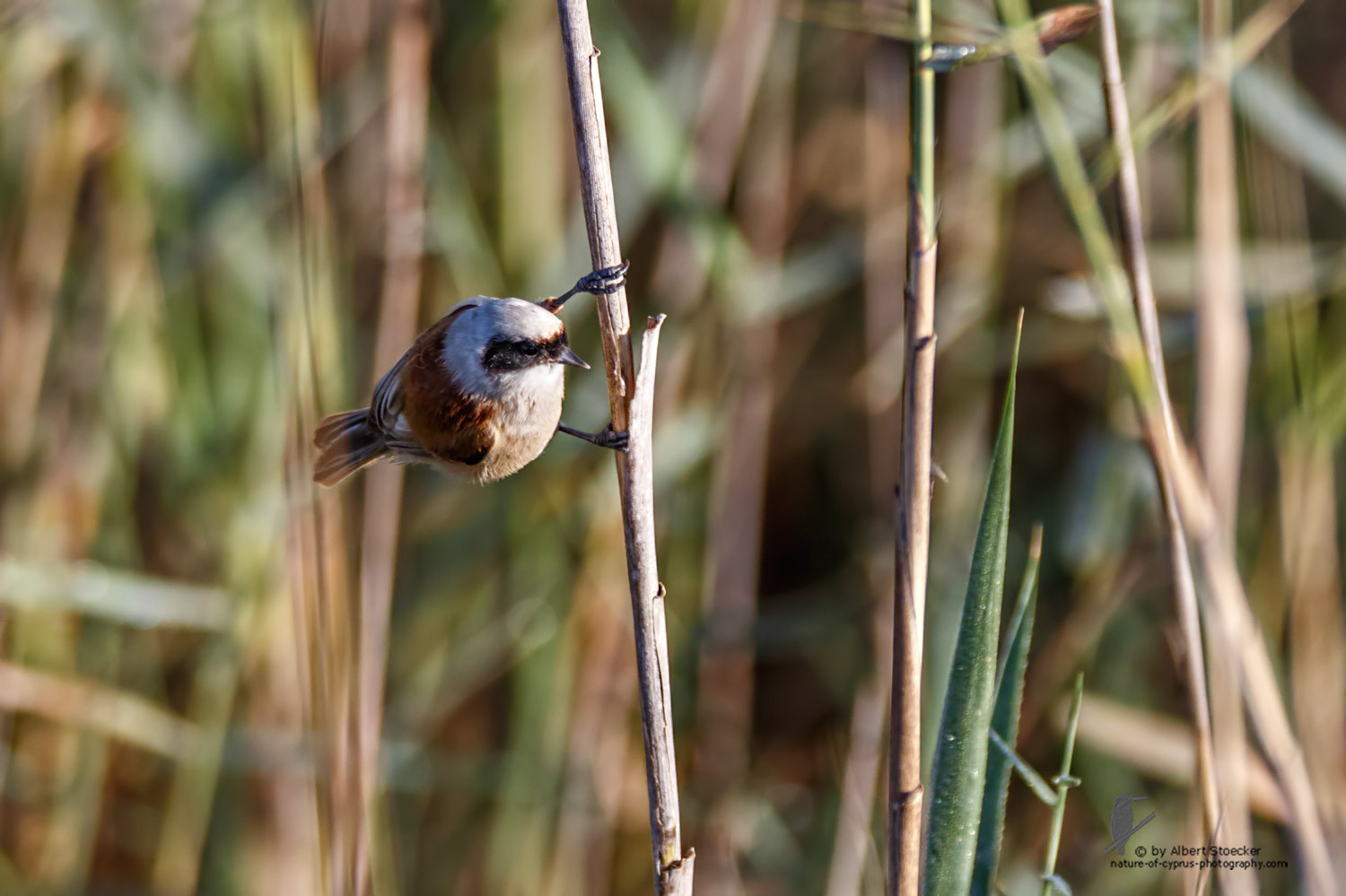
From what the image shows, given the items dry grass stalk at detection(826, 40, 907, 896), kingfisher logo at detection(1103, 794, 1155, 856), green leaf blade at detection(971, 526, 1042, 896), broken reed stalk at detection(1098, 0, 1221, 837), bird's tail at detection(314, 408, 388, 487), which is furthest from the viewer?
dry grass stalk at detection(826, 40, 907, 896)

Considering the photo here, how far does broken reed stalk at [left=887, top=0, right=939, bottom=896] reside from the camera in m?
0.83

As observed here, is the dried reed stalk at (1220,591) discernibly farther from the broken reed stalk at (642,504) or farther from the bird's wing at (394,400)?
the bird's wing at (394,400)

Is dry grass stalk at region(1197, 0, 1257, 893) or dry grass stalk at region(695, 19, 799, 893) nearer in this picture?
dry grass stalk at region(1197, 0, 1257, 893)

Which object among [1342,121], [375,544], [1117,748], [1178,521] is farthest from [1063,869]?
[1342,121]

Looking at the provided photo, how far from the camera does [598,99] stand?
1083 millimetres

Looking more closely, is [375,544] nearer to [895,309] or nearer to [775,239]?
[775,239]

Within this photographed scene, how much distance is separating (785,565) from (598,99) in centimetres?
196

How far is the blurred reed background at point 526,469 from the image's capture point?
189cm

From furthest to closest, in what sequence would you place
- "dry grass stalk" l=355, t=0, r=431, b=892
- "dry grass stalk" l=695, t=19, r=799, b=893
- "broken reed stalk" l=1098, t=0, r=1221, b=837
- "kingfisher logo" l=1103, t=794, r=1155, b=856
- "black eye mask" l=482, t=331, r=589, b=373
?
"dry grass stalk" l=695, t=19, r=799, b=893, "dry grass stalk" l=355, t=0, r=431, b=892, "black eye mask" l=482, t=331, r=589, b=373, "kingfisher logo" l=1103, t=794, r=1155, b=856, "broken reed stalk" l=1098, t=0, r=1221, b=837

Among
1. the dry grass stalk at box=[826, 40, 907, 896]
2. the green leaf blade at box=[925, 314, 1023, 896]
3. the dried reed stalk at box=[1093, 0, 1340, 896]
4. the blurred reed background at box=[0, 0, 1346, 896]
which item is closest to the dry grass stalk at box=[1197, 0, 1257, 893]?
the dried reed stalk at box=[1093, 0, 1340, 896]

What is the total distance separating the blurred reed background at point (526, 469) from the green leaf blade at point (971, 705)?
0.87 metres

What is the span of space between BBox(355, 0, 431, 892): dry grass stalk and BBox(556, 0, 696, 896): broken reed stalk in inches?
27.8

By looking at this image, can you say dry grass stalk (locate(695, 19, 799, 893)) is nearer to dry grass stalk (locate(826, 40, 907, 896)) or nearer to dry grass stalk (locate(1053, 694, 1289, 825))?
dry grass stalk (locate(826, 40, 907, 896))

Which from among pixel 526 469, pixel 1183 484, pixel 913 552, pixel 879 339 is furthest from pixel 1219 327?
pixel 526 469
